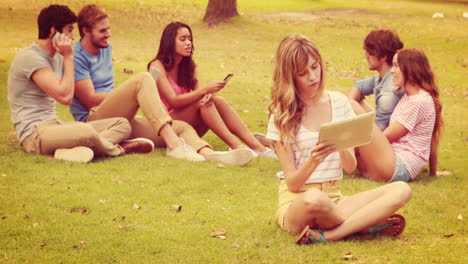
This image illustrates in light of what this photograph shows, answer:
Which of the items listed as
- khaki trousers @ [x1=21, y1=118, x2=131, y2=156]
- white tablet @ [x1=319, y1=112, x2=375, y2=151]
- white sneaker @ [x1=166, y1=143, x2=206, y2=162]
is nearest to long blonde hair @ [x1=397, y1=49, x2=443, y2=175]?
white sneaker @ [x1=166, y1=143, x2=206, y2=162]

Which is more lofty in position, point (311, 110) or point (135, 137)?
point (311, 110)

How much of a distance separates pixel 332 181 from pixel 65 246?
6.63 feet

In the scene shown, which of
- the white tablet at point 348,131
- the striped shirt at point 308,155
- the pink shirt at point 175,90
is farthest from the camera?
the pink shirt at point 175,90

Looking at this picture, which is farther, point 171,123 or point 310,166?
point 171,123

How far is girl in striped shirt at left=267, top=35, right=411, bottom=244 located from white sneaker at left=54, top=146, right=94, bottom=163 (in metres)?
2.80

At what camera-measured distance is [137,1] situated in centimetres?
2820

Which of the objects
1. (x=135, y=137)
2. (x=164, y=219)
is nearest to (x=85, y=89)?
(x=135, y=137)

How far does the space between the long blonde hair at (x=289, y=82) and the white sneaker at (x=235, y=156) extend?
2577 millimetres

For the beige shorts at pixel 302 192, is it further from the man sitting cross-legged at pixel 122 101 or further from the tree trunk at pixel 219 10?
the tree trunk at pixel 219 10

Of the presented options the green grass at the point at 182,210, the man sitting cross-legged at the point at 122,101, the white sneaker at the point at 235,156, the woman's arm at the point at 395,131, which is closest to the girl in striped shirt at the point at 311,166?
the green grass at the point at 182,210

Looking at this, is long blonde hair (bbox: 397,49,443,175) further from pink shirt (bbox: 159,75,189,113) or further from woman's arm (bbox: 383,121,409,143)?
pink shirt (bbox: 159,75,189,113)

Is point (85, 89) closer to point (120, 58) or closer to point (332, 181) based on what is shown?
point (332, 181)

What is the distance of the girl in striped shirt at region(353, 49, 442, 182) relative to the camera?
7164 millimetres

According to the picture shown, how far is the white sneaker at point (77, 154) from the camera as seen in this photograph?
7305mm
